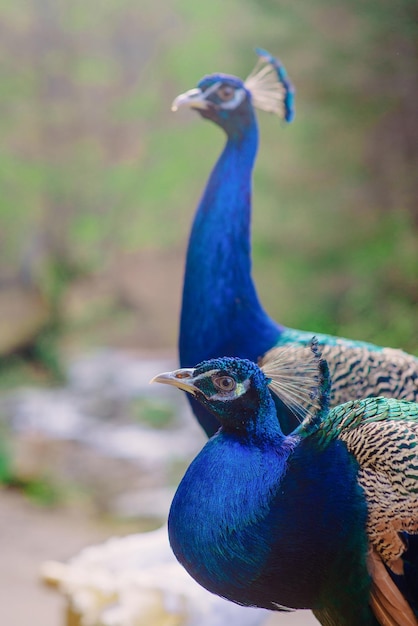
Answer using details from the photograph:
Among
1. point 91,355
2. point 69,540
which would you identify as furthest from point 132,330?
point 69,540

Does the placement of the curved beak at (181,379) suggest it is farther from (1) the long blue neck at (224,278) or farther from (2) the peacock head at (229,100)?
(2) the peacock head at (229,100)

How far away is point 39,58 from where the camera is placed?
17.2 feet

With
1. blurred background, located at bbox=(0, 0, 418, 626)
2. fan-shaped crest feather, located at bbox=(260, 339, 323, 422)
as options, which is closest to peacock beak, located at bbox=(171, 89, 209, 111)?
fan-shaped crest feather, located at bbox=(260, 339, 323, 422)

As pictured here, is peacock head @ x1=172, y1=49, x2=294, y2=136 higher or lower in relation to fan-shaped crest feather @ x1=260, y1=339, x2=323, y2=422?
higher

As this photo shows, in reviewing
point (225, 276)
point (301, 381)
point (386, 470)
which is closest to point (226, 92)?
point (225, 276)

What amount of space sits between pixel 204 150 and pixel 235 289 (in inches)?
143

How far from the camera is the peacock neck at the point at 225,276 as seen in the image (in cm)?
165

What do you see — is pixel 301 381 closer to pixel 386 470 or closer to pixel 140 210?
pixel 386 470

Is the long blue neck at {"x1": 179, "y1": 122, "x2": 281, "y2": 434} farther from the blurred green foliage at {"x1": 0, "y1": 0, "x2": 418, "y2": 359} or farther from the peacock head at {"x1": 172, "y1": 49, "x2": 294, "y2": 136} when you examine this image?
the blurred green foliage at {"x1": 0, "y1": 0, "x2": 418, "y2": 359}

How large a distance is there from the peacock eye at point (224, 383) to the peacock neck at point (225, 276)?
23.4 inches

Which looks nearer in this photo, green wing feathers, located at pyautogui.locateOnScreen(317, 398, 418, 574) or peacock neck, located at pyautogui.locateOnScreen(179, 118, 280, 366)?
green wing feathers, located at pyautogui.locateOnScreen(317, 398, 418, 574)

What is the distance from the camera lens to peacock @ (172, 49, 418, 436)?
5.05 feet

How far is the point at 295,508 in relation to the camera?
1025mm

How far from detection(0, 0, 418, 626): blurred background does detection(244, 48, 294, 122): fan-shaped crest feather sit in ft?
4.27
